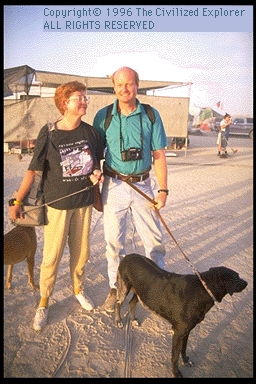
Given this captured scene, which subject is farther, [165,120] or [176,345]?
[165,120]

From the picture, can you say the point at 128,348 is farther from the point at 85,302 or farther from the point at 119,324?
the point at 85,302

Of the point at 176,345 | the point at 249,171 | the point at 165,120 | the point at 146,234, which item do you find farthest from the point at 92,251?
the point at 165,120

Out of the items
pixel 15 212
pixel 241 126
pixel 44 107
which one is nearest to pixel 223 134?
pixel 44 107

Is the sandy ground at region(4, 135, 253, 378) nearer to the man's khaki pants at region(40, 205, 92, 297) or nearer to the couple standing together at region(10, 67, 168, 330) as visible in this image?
the couple standing together at region(10, 67, 168, 330)

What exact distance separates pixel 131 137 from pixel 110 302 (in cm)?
174

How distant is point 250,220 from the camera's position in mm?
5613

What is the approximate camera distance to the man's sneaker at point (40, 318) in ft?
8.58

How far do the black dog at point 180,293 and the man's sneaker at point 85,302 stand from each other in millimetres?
739

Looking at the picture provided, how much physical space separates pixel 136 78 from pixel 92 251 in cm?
257

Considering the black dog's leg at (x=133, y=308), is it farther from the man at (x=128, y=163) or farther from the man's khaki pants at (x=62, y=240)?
the man's khaki pants at (x=62, y=240)

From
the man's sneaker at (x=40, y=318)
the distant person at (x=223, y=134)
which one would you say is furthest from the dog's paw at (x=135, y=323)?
the distant person at (x=223, y=134)

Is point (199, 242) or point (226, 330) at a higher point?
point (199, 242)

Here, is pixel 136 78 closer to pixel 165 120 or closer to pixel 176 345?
pixel 176 345

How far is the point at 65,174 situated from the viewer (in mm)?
2518
